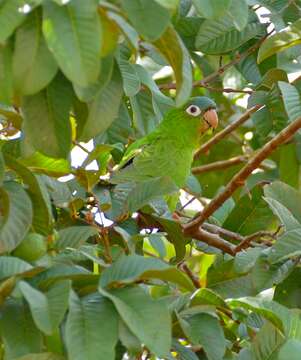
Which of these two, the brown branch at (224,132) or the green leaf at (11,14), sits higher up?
the green leaf at (11,14)

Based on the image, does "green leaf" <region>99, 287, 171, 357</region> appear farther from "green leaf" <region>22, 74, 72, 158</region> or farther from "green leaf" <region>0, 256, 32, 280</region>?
"green leaf" <region>22, 74, 72, 158</region>

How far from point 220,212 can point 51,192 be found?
3.44ft

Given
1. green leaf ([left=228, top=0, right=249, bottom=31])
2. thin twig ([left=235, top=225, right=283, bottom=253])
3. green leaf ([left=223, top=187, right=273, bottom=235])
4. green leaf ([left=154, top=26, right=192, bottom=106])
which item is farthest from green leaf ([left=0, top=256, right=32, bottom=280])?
green leaf ([left=223, top=187, right=273, bottom=235])

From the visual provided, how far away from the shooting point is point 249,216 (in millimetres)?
2924

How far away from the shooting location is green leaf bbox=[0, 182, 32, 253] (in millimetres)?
1655

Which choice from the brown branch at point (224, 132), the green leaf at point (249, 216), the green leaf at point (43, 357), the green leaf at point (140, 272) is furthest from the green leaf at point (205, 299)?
the brown branch at point (224, 132)

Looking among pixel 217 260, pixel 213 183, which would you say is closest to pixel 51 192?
pixel 217 260

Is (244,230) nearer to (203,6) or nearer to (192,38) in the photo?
(192,38)

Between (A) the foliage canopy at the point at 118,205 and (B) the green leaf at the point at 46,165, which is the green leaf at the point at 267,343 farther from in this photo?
(B) the green leaf at the point at 46,165

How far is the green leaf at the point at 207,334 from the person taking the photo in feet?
6.03

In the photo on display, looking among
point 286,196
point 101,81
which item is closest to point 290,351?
point 101,81

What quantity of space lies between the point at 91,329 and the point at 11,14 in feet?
1.66

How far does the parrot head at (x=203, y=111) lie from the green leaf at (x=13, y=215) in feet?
6.70

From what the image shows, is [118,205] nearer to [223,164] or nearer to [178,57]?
[178,57]
